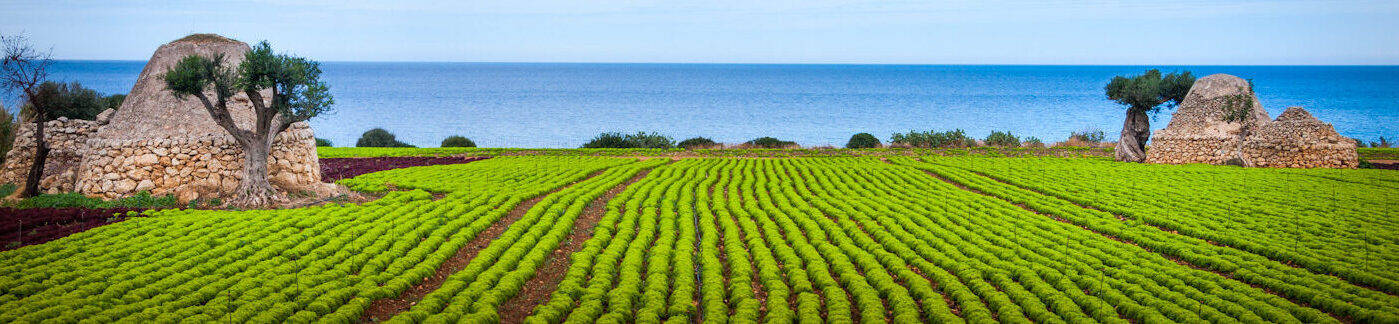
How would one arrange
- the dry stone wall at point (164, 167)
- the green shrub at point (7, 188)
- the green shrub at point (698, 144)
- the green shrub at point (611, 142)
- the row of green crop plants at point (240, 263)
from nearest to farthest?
1. the row of green crop plants at point (240, 263)
2. the dry stone wall at point (164, 167)
3. the green shrub at point (7, 188)
4. the green shrub at point (698, 144)
5. the green shrub at point (611, 142)

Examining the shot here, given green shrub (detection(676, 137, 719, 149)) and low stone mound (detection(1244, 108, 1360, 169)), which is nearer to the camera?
low stone mound (detection(1244, 108, 1360, 169))

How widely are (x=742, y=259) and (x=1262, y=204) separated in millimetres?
20188

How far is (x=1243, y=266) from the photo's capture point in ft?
57.2

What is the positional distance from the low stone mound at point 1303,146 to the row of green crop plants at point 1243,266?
1965cm

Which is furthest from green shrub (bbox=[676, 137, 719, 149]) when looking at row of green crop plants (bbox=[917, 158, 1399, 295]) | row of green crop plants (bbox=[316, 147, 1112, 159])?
row of green crop plants (bbox=[917, 158, 1399, 295])

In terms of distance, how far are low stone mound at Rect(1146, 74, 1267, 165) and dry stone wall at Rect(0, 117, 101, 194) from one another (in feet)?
168

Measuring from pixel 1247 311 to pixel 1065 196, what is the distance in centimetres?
1679

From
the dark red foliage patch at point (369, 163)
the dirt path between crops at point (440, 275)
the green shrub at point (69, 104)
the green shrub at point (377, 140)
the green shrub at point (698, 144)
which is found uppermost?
the green shrub at point (69, 104)

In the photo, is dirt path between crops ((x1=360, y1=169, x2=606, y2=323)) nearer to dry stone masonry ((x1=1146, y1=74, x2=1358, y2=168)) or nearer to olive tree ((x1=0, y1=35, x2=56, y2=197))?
olive tree ((x1=0, y1=35, x2=56, y2=197))

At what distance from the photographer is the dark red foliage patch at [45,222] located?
19547mm

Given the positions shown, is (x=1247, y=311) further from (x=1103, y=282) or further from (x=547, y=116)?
(x=547, y=116)

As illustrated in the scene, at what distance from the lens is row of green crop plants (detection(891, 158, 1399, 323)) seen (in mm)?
14039

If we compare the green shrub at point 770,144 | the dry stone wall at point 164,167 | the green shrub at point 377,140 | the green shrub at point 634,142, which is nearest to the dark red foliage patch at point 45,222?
the dry stone wall at point 164,167

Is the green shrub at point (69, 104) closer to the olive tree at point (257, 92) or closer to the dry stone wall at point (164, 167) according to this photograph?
the dry stone wall at point (164, 167)
